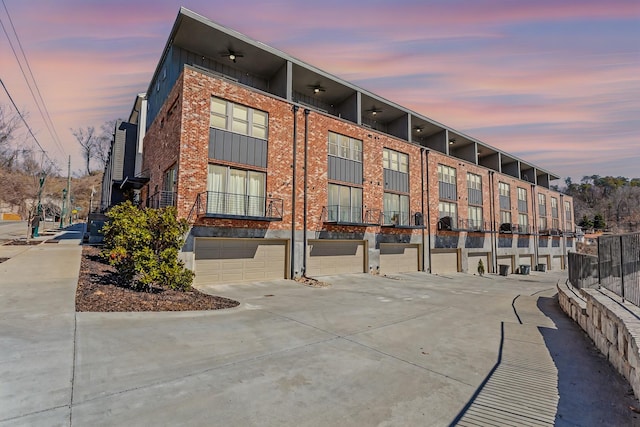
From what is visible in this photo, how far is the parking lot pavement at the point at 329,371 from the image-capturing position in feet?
12.6

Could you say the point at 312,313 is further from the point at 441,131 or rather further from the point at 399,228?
the point at 441,131

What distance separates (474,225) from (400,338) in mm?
26273

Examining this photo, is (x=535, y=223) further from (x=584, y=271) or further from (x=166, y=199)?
(x=166, y=199)

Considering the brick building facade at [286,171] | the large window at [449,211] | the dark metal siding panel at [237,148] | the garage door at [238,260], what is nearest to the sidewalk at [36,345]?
the garage door at [238,260]

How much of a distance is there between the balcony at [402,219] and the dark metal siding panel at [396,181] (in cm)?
181

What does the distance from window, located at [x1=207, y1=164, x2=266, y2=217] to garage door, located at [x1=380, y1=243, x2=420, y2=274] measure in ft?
33.1

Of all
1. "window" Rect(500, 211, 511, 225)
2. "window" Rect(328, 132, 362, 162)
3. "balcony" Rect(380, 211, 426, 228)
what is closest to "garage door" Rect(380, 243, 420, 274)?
"balcony" Rect(380, 211, 426, 228)

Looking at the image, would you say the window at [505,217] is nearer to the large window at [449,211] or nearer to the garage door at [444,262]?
the large window at [449,211]

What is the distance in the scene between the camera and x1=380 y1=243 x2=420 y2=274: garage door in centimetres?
2220

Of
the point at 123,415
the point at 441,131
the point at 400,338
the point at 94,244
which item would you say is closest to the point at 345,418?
the point at 123,415

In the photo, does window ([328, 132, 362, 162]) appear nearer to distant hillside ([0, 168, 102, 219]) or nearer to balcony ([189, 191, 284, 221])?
balcony ([189, 191, 284, 221])

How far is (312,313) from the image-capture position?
9.19 m

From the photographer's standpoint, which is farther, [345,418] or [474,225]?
[474,225]

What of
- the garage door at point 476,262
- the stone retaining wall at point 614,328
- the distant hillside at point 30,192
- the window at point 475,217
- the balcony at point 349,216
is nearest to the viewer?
the stone retaining wall at point 614,328
